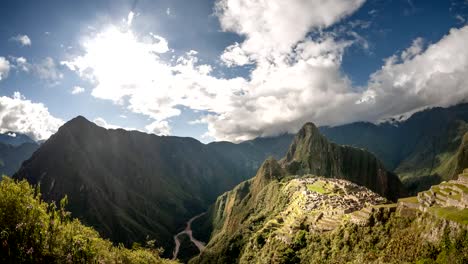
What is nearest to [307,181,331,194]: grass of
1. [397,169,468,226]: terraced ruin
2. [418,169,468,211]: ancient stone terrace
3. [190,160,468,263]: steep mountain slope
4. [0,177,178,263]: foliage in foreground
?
[190,160,468,263]: steep mountain slope

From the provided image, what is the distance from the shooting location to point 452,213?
173 feet

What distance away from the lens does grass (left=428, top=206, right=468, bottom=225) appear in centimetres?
4882

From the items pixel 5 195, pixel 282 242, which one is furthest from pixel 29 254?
pixel 282 242

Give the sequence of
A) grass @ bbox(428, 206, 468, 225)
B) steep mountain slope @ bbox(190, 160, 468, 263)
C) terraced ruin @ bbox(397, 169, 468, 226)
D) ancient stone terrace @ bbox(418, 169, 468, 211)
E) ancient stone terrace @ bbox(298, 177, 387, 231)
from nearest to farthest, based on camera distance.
Answer: 1. grass @ bbox(428, 206, 468, 225)
2. steep mountain slope @ bbox(190, 160, 468, 263)
3. terraced ruin @ bbox(397, 169, 468, 226)
4. ancient stone terrace @ bbox(418, 169, 468, 211)
5. ancient stone terrace @ bbox(298, 177, 387, 231)

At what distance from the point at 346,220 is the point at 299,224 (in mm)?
22305

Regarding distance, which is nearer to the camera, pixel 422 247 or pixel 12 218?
pixel 12 218

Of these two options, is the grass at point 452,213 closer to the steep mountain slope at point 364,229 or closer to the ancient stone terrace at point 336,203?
the steep mountain slope at point 364,229

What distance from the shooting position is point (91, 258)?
33.5 m

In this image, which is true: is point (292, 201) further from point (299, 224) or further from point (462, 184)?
point (462, 184)

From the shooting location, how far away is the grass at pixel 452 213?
1922 inches

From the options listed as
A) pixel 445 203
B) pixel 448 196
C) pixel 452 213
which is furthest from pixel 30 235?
pixel 448 196

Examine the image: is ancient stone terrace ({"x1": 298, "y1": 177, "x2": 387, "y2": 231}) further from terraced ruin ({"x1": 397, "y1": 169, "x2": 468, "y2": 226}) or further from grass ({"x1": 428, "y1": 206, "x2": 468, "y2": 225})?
grass ({"x1": 428, "y1": 206, "x2": 468, "y2": 225})

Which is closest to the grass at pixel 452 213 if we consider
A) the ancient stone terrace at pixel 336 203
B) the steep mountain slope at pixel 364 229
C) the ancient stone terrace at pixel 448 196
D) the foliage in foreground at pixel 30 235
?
the steep mountain slope at pixel 364 229

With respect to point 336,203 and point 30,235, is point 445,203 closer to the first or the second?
point 336,203
